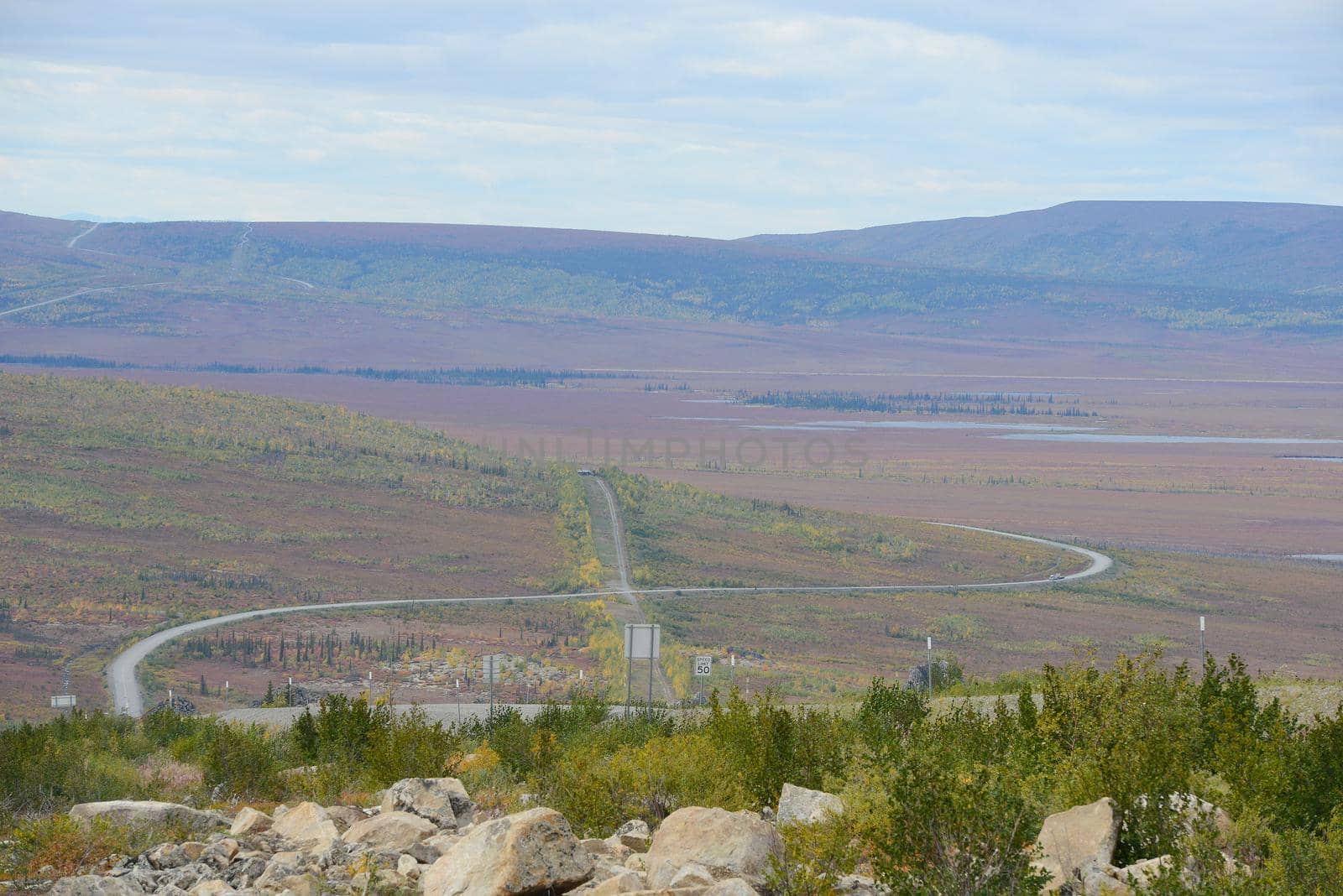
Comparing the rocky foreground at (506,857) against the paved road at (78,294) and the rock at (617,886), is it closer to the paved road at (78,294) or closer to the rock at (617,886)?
the rock at (617,886)

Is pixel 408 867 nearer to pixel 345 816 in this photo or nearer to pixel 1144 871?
pixel 345 816

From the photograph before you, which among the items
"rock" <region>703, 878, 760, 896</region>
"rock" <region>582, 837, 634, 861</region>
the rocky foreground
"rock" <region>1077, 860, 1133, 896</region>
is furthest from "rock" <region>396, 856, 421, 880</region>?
"rock" <region>1077, 860, 1133, 896</region>

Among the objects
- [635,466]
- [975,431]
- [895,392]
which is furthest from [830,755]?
[895,392]

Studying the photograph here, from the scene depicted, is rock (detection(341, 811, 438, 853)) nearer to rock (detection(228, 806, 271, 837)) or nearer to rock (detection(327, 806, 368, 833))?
rock (detection(327, 806, 368, 833))

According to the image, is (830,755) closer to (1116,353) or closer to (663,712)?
(663,712)

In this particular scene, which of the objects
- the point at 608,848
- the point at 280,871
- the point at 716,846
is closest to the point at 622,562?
the point at 608,848
